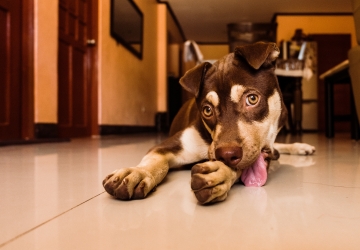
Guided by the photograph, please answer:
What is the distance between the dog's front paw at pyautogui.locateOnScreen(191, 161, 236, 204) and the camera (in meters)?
1.04

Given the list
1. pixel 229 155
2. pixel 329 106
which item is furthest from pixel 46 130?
Result: pixel 329 106

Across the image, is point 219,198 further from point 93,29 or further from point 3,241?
point 93,29

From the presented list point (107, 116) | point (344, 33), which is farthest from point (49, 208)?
point (344, 33)

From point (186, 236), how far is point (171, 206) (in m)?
0.28

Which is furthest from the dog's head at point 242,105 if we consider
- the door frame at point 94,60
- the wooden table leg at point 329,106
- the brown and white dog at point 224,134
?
the door frame at point 94,60

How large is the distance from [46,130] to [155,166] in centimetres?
339

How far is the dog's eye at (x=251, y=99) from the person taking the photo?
1.49 meters

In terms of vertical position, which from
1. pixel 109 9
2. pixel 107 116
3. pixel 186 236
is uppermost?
pixel 109 9

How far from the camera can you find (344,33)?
10039 mm

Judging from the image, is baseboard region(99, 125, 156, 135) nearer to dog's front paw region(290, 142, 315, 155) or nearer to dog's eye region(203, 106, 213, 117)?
dog's front paw region(290, 142, 315, 155)

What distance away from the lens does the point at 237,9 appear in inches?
399

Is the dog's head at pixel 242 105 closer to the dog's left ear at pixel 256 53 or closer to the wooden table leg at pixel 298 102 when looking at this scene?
the dog's left ear at pixel 256 53

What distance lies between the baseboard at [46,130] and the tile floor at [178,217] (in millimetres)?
2851

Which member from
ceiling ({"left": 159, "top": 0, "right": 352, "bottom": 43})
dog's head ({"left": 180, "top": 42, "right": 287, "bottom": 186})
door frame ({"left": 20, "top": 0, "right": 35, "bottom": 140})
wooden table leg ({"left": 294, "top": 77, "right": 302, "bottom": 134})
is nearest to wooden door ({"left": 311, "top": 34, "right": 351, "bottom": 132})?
ceiling ({"left": 159, "top": 0, "right": 352, "bottom": 43})
